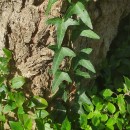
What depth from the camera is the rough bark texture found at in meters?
2.01

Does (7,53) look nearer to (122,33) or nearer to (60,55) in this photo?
(60,55)

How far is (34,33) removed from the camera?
2.05 meters

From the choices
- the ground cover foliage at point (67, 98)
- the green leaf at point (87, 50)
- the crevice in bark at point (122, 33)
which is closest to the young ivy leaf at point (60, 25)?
the ground cover foliage at point (67, 98)

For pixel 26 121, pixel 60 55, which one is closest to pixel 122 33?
pixel 60 55

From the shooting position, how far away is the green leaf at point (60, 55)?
6.57 ft

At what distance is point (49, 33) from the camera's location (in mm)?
2066

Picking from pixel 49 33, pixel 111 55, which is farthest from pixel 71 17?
pixel 111 55

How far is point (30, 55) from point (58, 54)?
0.21 meters

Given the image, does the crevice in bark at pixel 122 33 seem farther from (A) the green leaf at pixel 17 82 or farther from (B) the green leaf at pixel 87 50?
(A) the green leaf at pixel 17 82

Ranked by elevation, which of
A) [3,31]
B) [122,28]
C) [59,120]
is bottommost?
[59,120]

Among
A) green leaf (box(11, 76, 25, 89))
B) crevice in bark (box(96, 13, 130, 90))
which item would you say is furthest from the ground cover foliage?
crevice in bark (box(96, 13, 130, 90))

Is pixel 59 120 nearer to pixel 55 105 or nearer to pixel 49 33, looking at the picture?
pixel 55 105

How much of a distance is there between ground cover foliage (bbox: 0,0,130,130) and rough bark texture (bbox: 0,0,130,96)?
0.06 metres

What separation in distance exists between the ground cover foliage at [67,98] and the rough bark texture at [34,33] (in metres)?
0.06
